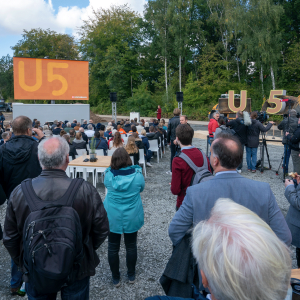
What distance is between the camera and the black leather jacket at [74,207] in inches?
64.0

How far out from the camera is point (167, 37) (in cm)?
2781

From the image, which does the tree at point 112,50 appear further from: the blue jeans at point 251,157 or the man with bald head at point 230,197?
the man with bald head at point 230,197

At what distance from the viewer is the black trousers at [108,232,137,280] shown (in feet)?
8.74

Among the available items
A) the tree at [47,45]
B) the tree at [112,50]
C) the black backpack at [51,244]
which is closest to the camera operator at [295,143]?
the black backpack at [51,244]

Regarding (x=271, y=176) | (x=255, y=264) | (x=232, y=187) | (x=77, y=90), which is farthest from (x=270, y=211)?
(x=77, y=90)

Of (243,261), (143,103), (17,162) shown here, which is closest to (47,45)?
(143,103)

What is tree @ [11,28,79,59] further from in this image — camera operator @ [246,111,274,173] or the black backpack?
the black backpack

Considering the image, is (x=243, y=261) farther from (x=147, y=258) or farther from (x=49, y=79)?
(x=49, y=79)

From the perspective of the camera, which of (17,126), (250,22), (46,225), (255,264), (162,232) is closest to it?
(255,264)

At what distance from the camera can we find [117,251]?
268cm

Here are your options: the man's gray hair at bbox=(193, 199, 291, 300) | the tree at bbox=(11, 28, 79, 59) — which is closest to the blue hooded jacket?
the man's gray hair at bbox=(193, 199, 291, 300)

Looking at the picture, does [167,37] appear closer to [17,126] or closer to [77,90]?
[77,90]

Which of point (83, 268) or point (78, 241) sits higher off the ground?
point (78, 241)

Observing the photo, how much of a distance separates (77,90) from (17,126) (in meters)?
17.8
